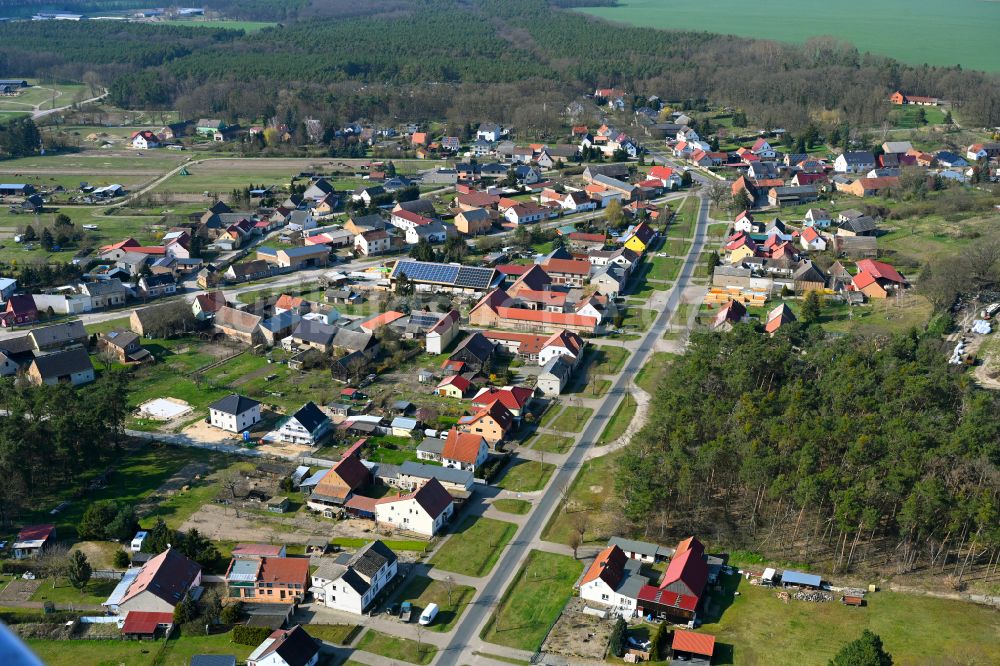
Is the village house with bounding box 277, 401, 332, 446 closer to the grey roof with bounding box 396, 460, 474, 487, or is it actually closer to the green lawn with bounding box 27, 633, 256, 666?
the grey roof with bounding box 396, 460, 474, 487

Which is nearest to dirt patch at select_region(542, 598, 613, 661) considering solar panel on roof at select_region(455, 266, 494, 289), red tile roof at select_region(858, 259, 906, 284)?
solar panel on roof at select_region(455, 266, 494, 289)

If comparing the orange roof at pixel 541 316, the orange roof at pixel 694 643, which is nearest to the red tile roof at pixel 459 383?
the orange roof at pixel 541 316

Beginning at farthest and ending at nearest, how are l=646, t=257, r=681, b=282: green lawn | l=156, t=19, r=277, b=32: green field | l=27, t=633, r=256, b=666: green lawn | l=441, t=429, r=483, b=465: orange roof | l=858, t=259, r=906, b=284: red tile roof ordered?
l=156, t=19, r=277, b=32: green field
l=646, t=257, r=681, b=282: green lawn
l=858, t=259, r=906, b=284: red tile roof
l=441, t=429, r=483, b=465: orange roof
l=27, t=633, r=256, b=666: green lawn

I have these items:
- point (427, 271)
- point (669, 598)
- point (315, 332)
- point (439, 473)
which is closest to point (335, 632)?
point (439, 473)

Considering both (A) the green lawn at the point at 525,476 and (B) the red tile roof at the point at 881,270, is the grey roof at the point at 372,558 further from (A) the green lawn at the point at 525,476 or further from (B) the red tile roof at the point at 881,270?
(B) the red tile roof at the point at 881,270

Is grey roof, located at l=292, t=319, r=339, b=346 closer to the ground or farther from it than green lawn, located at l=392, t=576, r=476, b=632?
farther from it

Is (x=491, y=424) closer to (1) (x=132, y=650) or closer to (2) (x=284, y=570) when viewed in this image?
(2) (x=284, y=570)

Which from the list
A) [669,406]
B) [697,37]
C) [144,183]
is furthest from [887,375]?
[697,37]
